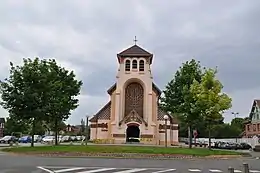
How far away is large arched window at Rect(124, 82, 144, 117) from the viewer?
63594 millimetres

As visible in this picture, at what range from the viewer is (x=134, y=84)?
6444 centimetres

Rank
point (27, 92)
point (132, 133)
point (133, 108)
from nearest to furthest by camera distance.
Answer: point (27, 92)
point (132, 133)
point (133, 108)

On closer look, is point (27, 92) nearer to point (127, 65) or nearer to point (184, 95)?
point (184, 95)

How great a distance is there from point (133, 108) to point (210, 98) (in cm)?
2247

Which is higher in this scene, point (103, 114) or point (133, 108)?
point (133, 108)

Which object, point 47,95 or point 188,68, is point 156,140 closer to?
point 188,68

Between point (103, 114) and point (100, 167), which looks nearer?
point (100, 167)

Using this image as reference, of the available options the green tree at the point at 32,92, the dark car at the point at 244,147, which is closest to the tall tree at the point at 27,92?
the green tree at the point at 32,92

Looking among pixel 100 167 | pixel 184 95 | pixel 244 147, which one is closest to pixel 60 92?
pixel 184 95

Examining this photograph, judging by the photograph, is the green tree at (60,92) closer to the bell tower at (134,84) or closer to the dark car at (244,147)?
the bell tower at (134,84)

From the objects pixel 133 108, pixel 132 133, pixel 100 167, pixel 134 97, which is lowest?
pixel 100 167

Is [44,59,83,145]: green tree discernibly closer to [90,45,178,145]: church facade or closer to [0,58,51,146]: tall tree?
[0,58,51,146]: tall tree

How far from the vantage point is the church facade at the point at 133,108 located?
6091 cm

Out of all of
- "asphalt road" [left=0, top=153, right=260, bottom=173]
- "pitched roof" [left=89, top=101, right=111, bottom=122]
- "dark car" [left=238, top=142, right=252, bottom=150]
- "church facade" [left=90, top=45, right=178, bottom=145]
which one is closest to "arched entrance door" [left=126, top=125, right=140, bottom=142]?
"church facade" [left=90, top=45, right=178, bottom=145]
